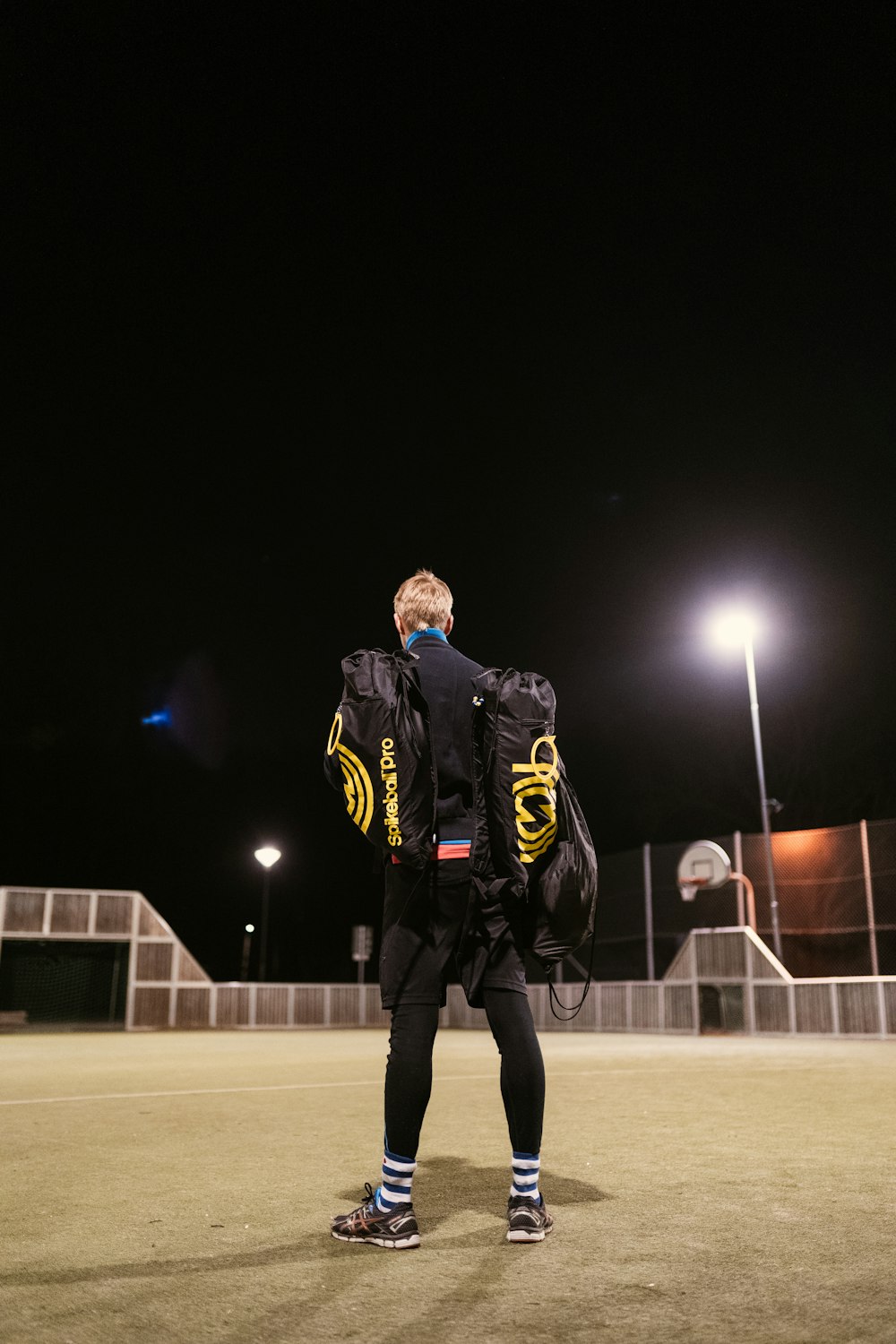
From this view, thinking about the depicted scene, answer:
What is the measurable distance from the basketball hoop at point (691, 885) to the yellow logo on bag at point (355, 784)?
16.9 metres

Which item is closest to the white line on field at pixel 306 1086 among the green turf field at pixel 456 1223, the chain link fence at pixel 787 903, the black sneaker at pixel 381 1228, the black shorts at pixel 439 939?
the green turf field at pixel 456 1223

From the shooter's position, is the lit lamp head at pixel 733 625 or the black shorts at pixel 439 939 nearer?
the black shorts at pixel 439 939

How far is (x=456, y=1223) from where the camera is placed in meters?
2.86

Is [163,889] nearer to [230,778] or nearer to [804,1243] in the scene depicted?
[230,778]

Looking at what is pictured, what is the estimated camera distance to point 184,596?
32781 mm

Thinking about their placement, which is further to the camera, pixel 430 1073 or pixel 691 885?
pixel 691 885

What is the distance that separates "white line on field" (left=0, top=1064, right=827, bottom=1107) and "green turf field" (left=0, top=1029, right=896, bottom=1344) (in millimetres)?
210

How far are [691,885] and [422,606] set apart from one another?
17.0 m

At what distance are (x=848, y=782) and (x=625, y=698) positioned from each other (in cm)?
770

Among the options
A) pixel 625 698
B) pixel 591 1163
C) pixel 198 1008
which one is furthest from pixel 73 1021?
pixel 591 1163

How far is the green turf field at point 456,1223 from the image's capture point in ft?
6.61

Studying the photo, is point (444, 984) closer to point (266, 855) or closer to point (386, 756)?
point (386, 756)

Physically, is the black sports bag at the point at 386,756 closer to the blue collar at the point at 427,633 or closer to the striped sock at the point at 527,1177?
the blue collar at the point at 427,633

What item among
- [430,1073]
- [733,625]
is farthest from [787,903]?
[430,1073]
